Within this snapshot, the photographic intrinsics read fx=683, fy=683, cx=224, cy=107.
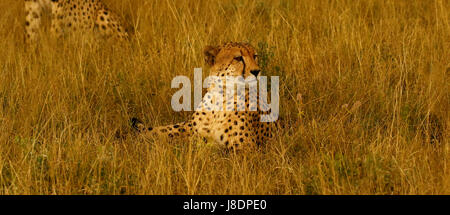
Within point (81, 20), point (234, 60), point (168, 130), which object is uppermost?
point (81, 20)

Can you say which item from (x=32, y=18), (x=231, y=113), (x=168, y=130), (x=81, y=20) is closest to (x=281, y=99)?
(x=231, y=113)

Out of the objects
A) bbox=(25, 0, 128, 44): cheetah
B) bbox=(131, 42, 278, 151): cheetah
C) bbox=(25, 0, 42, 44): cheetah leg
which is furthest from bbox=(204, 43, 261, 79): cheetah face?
bbox=(25, 0, 42, 44): cheetah leg

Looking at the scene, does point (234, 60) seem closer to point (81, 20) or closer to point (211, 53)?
point (211, 53)

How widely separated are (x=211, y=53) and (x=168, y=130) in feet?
1.67

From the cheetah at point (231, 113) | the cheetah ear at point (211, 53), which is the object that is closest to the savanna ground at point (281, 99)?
the cheetah at point (231, 113)

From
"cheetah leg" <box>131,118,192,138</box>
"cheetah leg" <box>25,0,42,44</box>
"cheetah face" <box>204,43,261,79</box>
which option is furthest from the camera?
Answer: "cheetah leg" <box>25,0,42,44</box>

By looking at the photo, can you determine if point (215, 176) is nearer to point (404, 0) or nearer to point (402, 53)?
point (402, 53)

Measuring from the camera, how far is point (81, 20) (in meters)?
5.42

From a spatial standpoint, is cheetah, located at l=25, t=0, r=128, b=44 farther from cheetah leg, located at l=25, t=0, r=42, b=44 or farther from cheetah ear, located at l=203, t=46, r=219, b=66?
cheetah ear, located at l=203, t=46, r=219, b=66

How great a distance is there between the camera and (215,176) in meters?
3.22

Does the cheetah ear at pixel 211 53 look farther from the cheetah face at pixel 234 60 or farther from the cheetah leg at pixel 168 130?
the cheetah leg at pixel 168 130

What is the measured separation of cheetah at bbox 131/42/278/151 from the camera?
3576 millimetres

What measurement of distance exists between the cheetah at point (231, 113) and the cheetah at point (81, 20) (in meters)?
1.86

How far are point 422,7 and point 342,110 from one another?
228 centimetres
